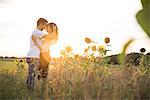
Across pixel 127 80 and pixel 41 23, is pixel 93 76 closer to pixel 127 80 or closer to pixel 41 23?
pixel 127 80

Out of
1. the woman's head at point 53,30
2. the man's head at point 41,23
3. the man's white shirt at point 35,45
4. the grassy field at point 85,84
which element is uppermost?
the man's head at point 41,23

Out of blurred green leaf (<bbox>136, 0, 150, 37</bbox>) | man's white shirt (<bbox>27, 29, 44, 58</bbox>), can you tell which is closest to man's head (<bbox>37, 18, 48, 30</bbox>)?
man's white shirt (<bbox>27, 29, 44, 58</bbox>)

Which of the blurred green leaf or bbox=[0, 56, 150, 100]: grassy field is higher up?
the blurred green leaf

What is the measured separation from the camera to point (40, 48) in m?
6.32

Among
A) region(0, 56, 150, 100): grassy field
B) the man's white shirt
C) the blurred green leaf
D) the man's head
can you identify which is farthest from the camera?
the man's head

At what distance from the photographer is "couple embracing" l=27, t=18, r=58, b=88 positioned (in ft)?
20.5

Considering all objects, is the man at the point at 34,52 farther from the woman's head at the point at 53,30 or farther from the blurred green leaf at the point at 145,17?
the blurred green leaf at the point at 145,17

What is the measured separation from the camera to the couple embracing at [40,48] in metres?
6.24

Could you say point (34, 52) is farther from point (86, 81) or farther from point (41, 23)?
point (86, 81)

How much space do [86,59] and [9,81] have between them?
1.23 m

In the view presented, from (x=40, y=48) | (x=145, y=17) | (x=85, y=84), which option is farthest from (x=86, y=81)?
(x=145, y=17)

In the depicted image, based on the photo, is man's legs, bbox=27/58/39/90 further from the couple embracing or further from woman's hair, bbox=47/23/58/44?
woman's hair, bbox=47/23/58/44

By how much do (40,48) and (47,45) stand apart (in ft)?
0.80

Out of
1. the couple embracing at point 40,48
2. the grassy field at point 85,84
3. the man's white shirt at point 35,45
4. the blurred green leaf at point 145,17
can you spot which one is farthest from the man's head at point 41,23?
the blurred green leaf at point 145,17
